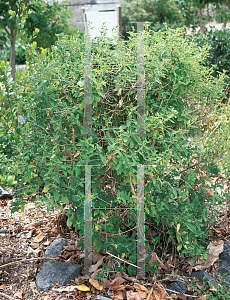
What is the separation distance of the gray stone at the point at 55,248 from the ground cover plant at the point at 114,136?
47 cm

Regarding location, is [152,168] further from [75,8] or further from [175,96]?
[75,8]

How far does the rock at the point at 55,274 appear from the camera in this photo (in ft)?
6.42

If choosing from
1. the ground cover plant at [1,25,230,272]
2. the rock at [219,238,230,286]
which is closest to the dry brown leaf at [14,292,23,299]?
the ground cover plant at [1,25,230,272]

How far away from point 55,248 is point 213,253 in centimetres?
121

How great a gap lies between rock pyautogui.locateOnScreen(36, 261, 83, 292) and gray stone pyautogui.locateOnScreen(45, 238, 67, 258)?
18 centimetres

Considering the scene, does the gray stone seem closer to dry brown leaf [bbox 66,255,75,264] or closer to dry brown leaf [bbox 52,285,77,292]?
dry brown leaf [bbox 66,255,75,264]

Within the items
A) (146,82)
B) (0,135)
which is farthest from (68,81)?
(0,135)

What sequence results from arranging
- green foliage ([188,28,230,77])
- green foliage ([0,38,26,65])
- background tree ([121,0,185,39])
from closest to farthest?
1. green foliage ([188,28,230,77])
2. green foliage ([0,38,26,65])
3. background tree ([121,0,185,39])

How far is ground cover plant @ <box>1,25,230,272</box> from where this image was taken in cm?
176

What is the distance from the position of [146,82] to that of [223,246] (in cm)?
141

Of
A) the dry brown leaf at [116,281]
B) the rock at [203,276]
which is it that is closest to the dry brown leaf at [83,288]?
the dry brown leaf at [116,281]

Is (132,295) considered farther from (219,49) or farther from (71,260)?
(219,49)

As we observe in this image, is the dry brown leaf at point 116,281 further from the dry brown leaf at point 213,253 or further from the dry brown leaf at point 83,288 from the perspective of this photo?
the dry brown leaf at point 213,253

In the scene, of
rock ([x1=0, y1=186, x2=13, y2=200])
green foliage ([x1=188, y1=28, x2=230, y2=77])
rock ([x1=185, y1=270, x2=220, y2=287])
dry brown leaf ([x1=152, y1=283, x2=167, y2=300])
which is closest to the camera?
dry brown leaf ([x1=152, y1=283, x2=167, y2=300])
